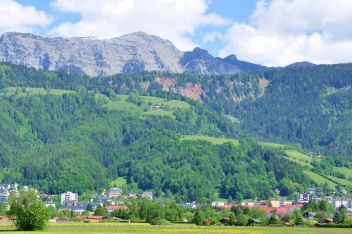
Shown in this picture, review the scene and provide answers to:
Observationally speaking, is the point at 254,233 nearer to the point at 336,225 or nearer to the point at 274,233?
the point at 274,233

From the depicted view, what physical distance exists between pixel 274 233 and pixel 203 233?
12018 mm

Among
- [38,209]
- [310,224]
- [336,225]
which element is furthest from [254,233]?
[310,224]

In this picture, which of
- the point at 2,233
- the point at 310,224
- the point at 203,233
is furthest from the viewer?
the point at 310,224

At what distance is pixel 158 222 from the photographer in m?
200

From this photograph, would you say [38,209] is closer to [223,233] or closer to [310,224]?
[223,233]

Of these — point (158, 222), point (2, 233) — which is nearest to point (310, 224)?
point (158, 222)

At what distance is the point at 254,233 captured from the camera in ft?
458

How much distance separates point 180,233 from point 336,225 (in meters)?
56.8

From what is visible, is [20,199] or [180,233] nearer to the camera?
[180,233]

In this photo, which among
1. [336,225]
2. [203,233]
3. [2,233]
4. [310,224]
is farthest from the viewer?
[310,224]

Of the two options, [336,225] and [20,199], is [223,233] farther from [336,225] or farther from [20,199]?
[336,225]

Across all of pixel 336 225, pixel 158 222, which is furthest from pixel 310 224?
pixel 158 222

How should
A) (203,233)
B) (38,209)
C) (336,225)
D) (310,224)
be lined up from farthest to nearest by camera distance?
(310,224) → (336,225) → (38,209) → (203,233)

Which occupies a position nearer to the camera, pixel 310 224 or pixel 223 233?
pixel 223 233
